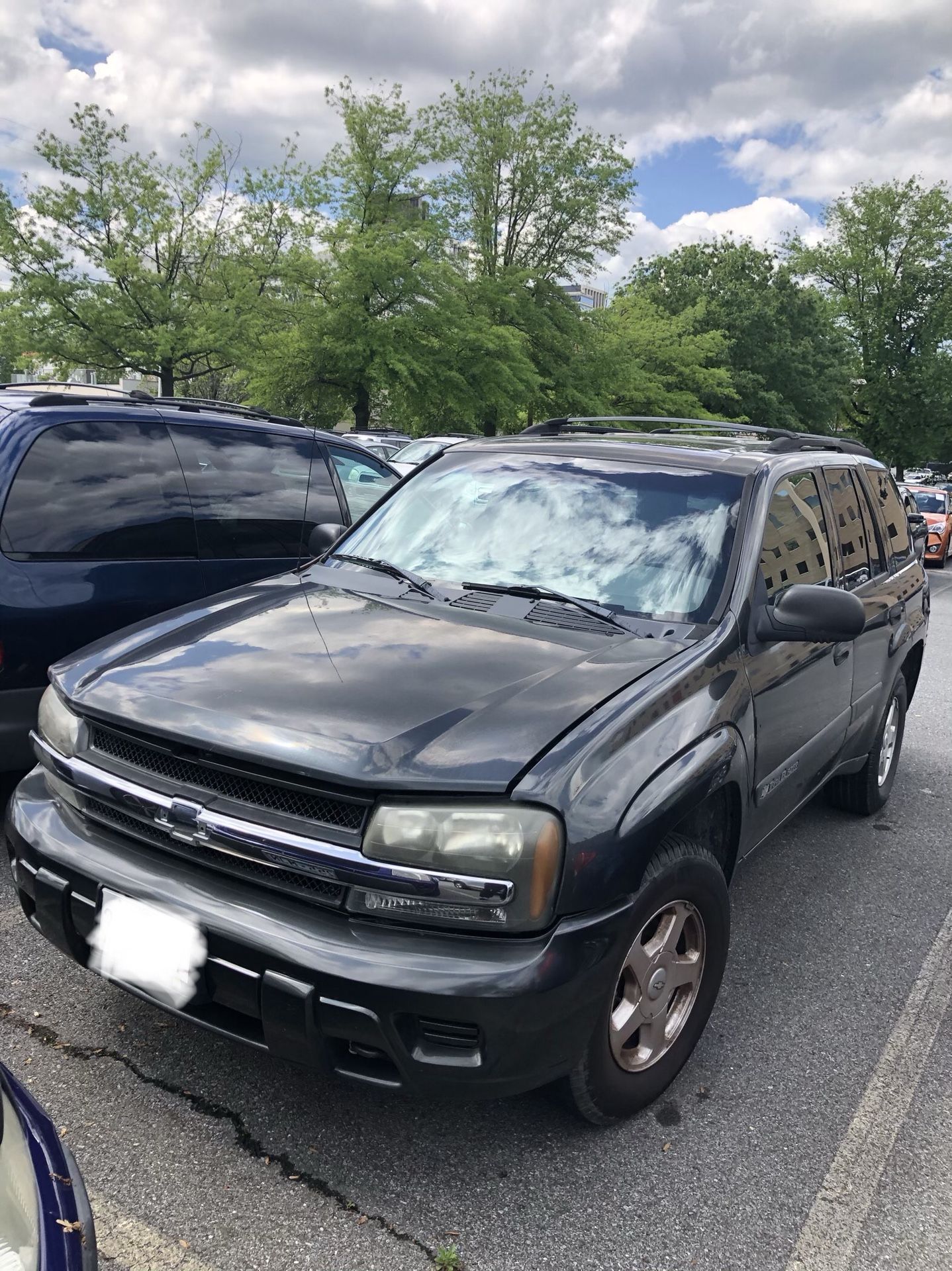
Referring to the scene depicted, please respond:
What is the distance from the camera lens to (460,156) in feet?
94.7

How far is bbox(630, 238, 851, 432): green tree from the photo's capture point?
121 ft

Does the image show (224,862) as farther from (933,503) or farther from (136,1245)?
(933,503)

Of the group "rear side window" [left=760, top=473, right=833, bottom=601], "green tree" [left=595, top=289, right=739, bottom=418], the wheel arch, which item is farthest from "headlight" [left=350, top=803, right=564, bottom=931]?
"green tree" [left=595, top=289, right=739, bottom=418]

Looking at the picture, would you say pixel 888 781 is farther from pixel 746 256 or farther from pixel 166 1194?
pixel 746 256

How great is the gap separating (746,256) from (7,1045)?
42.3 meters

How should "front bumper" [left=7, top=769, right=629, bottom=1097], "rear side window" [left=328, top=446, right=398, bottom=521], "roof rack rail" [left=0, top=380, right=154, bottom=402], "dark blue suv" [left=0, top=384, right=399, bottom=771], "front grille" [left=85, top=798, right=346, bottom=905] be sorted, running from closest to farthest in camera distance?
"front bumper" [left=7, top=769, right=629, bottom=1097] < "front grille" [left=85, top=798, right=346, bottom=905] < "dark blue suv" [left=0, top=384, right=399, bottom=771] < "roof rack rail" [left=0, top=380, right=154, bottom=402] < "rear side window" [left=328, top=446, right=398, bottom=521]

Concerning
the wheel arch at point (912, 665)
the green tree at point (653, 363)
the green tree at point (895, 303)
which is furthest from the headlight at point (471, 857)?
the green tree at point (895, 303)

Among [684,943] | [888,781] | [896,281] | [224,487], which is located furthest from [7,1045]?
[896,281]

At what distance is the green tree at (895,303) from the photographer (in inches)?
1735

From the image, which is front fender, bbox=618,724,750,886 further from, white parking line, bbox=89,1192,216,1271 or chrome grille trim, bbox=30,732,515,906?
white parking line, bbox=89,1192,216,1271

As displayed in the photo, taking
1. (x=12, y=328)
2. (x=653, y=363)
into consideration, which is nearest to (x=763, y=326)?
(x=653, y=363)

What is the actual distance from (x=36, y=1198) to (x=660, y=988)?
1.62m

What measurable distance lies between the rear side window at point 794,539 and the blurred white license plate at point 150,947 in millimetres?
2026

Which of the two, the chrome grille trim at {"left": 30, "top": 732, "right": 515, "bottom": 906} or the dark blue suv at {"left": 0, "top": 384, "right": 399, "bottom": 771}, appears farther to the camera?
the dark blue suv at {"left": 0, "top": 384, "right": 399, "bottom": 771}
